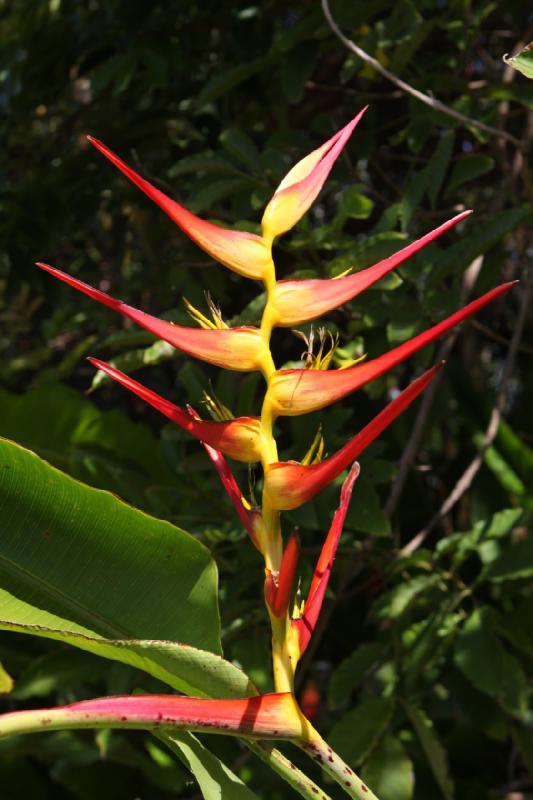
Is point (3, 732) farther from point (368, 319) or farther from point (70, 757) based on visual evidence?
point (70, 757)

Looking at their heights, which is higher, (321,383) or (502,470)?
(321,383)

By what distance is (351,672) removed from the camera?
1.62 metres

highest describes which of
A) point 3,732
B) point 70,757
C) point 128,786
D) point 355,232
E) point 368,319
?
point 3,732

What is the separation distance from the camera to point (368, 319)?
1.49 metres

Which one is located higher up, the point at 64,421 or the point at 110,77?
the point at 110,77

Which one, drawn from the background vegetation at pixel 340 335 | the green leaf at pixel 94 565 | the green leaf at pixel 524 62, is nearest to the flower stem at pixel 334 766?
the green leaf at pixel 94 565

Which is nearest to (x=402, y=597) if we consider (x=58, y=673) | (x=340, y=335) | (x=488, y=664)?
(x=488, y=664)

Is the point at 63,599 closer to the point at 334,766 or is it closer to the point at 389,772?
the point at 334,766

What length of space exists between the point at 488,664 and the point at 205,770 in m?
0.92

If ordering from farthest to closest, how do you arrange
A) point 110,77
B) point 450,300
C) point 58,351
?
point 58,351
point 110,77
point 450,300

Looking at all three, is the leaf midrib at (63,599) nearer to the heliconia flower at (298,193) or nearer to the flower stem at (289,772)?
the flower stem at (289,772)

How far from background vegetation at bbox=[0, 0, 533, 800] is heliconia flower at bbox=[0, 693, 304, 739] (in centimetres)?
79

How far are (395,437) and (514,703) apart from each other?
58 centimetres

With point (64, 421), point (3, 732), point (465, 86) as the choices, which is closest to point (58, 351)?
point (64, 421)
